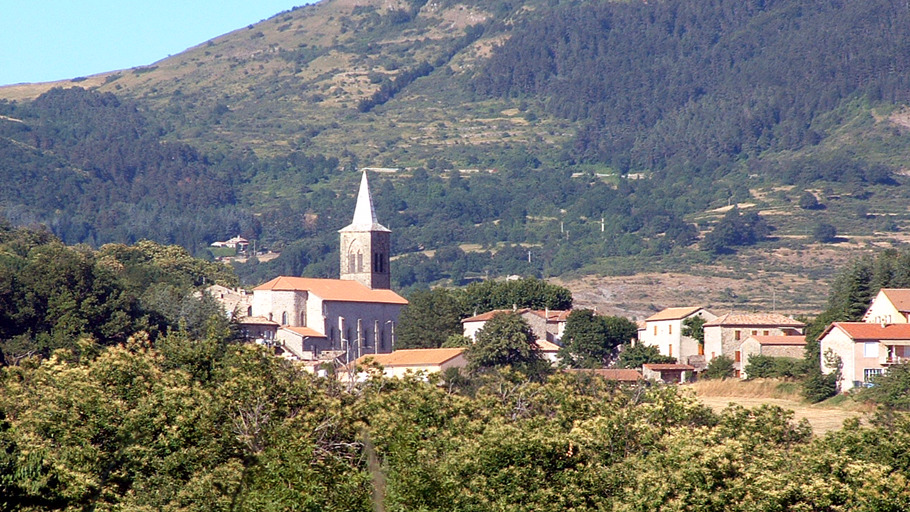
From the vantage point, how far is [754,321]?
92.2 m

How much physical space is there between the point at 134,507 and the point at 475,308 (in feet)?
238

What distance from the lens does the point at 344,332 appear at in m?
107

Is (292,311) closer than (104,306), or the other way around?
(104,306)

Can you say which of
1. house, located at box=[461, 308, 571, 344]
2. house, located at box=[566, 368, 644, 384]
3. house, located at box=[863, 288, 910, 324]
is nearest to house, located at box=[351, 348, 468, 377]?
house, located at box=[566, 368, 644, 384]

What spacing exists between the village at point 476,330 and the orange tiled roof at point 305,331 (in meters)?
0.10

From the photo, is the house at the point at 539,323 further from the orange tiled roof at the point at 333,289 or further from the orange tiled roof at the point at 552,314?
the orange tiled roof at the point at 333,289

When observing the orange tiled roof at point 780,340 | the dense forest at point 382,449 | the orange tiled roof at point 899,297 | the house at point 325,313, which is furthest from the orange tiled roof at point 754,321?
the dense forest at point 382,449

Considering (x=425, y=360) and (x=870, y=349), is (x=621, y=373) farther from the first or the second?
(x=870, y=349)

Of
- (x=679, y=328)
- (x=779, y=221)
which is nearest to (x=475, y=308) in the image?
(x=679, y=328)

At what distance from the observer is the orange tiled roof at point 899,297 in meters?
78.2

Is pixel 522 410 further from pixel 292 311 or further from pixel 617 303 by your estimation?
pixel 617 303

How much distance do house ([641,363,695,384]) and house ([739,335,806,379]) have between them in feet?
11.4

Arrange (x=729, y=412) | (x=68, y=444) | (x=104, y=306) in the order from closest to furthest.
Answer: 1. (x=68, y=444)
2. (x=729, y=412)
3. (x=104, y=306)

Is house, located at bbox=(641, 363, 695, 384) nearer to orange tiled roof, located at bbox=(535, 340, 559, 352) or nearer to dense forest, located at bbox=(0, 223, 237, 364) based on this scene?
orange tiled roof, located at bbox=(535, 340, 559, 352)
